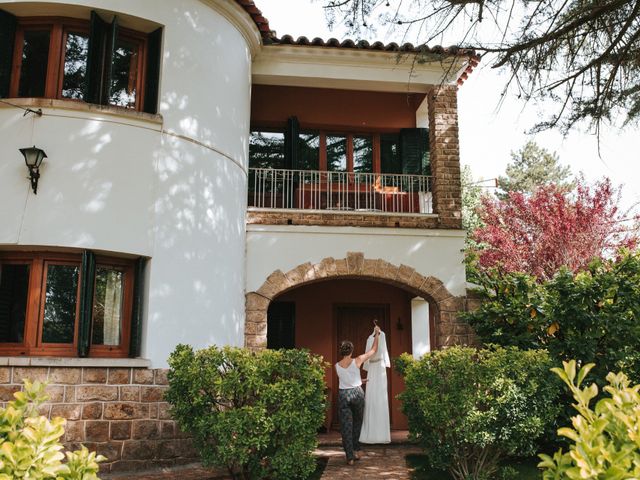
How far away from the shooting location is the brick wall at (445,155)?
1092cm

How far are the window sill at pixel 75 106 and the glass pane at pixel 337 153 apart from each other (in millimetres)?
5360

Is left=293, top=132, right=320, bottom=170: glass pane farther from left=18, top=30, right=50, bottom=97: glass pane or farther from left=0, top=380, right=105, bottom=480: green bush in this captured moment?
left=0, top=380, right=105, bottom=480: green bush

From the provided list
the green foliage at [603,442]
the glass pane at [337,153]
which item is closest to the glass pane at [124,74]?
the glass pane at [337,153]

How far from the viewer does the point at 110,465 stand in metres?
7.61

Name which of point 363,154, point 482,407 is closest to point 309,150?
point 363,154

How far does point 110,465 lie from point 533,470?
17.7 feet

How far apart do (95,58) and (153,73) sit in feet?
→ 2.71

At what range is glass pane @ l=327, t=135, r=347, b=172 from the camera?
518 inches

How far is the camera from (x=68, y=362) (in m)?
7.50

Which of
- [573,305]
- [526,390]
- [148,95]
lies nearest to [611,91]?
[573,305]

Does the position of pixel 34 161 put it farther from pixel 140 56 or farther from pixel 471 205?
pixel 471 205

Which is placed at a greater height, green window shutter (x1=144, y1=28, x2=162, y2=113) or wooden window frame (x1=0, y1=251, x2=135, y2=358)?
green window shutter (x1=144, y1=28, x2=162, y2=113)

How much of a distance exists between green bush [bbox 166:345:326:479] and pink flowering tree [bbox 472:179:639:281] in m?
12.6

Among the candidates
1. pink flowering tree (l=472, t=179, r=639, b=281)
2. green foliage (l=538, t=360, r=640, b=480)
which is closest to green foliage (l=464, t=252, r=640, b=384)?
green foliage (l=538, t=360, r=640, b=480)
